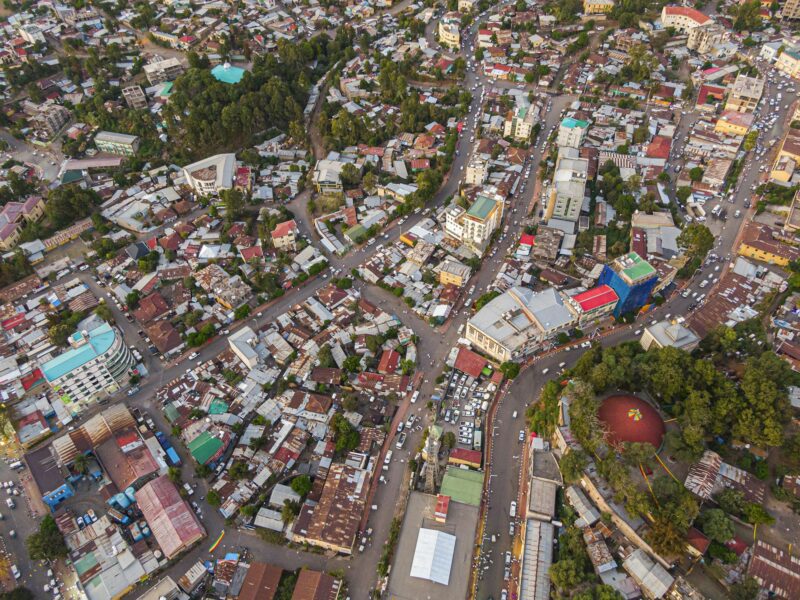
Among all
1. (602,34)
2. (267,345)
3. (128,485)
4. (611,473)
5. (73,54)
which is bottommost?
(128,485)

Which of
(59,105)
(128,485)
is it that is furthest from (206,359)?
(59,105)

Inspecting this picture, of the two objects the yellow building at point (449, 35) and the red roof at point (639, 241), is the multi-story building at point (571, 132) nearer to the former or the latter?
the red roof at point (639, 241)

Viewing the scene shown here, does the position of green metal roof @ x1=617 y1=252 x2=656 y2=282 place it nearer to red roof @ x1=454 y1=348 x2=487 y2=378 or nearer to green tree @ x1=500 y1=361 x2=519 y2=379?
green tree @ x1=500 y1=361 x2=519 y2=379

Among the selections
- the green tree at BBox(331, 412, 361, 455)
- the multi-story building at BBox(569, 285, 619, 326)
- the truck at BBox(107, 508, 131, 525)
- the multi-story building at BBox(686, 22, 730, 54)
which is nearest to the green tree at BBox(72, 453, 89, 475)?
the truck at BBox(107, 508, 131, 525)

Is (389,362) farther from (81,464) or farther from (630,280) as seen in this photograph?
(81,464)

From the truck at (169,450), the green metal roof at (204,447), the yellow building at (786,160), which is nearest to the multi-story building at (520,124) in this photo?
the yellow building at (786,160)

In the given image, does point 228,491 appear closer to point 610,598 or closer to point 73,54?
point 610,598
